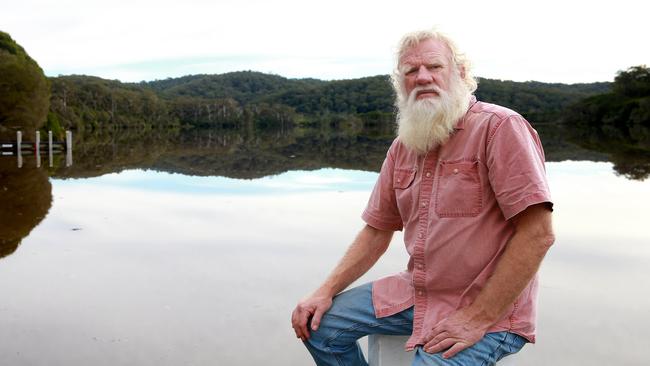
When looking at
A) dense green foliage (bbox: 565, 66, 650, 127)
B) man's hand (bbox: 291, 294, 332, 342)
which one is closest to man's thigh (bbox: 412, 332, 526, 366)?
man's hand (bbox: 291, 294, 332, 342)

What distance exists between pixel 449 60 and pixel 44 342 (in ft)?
11.8

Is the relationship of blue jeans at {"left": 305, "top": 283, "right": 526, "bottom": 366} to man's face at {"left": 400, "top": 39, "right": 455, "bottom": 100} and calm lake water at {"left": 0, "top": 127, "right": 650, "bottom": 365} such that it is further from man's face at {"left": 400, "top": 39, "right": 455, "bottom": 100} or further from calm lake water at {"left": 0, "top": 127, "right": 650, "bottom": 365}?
calm lake water at {"left": 0, "top": 127, "right": 650, "bottom": 365}

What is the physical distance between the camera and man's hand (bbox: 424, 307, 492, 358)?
2664mm

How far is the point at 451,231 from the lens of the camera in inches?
110

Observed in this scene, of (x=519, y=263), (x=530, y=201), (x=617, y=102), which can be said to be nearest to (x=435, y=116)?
(x=530, y=201)

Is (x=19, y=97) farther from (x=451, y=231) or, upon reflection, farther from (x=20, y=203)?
(x=451, y=231)

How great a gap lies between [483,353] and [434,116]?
1.04m

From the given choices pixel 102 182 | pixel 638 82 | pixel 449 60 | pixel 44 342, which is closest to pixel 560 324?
pixel 449 60

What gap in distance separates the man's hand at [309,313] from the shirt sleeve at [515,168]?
1023 millimetres

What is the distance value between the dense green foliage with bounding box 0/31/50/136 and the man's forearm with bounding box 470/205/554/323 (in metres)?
32.6

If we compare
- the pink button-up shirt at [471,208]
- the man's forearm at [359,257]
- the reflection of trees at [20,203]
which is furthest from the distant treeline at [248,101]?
the pink button-up shirt at [471,208]

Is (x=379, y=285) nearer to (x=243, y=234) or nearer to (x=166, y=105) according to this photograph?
(x=243, y=234)

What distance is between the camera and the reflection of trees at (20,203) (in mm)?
8898

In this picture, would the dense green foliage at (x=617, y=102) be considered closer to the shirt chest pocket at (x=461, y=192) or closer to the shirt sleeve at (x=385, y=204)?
the shirt sleeve at (x=385, y=204)
